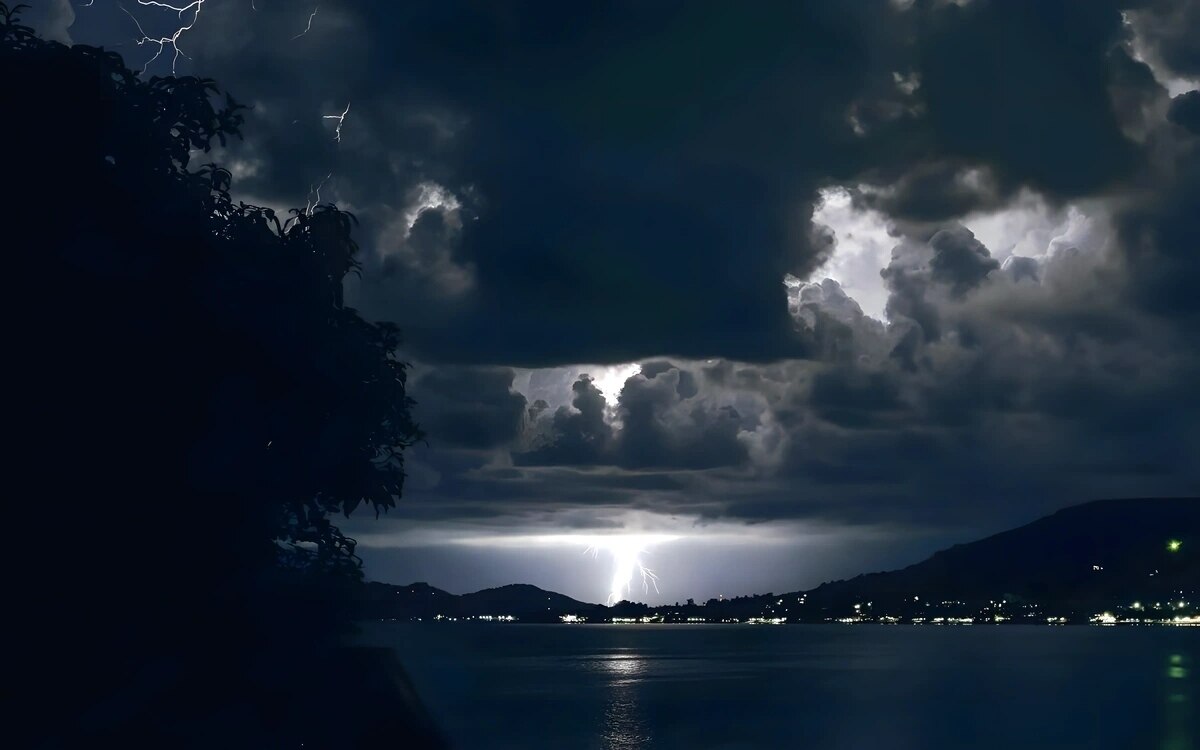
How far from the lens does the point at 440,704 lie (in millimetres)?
103312

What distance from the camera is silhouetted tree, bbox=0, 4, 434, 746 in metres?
27.2

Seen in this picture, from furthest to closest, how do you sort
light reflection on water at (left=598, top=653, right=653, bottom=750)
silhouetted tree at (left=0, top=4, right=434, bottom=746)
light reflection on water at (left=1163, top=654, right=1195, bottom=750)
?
light reflection on water at (left=598, top=653, right=653, bottom=750), light reflection on water at (left=1163, top=654, right=1195, bottom=750), silhouetted tree at (left=0, top=4, right=434, bottom=746)

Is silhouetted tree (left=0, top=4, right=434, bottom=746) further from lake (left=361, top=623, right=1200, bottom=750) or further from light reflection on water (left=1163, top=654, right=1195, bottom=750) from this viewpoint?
light reflection on water (left=1163, top=654, right=1195, bottom=750)

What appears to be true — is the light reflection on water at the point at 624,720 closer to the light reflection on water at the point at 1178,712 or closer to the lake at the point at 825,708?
the lake at the point at 825,708

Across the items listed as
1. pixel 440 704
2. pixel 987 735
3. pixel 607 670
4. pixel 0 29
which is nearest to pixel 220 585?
pixel 0 29

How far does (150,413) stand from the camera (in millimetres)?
28344

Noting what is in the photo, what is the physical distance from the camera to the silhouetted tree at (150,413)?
2716cm

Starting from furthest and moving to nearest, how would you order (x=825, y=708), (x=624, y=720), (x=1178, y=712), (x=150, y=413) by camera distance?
1. (x=825, y=708)
2. (x=1178, y=712)
3. (x=624, y=720)
4. (x=150, y=413)

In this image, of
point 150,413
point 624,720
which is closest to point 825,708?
point 624,720

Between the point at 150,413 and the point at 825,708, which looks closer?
the point at 150,413

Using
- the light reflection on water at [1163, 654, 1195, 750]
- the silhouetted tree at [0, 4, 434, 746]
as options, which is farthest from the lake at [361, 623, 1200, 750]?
the silhouetted tree at [0, 4, 434, 746]

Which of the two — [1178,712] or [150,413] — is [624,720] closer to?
[1178,712]

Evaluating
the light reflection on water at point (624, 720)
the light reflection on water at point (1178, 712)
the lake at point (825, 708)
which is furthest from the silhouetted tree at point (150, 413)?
the light reflection on water at point (1178, 712)

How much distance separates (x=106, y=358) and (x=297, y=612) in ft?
29.2
